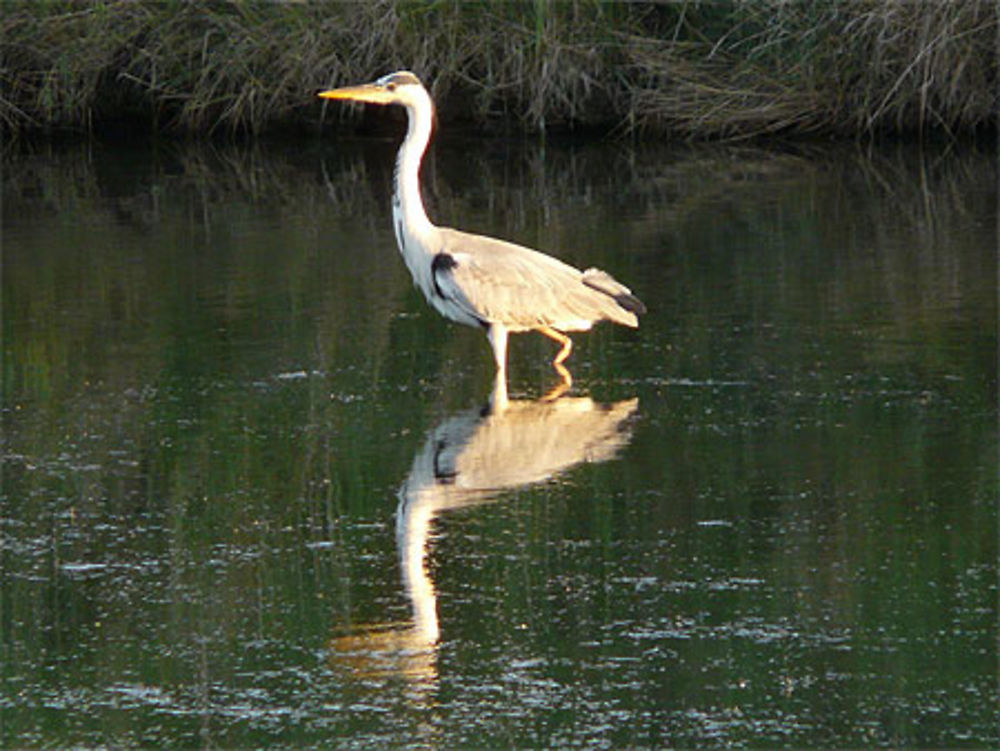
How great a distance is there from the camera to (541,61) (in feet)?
59.1

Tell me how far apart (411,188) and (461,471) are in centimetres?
224

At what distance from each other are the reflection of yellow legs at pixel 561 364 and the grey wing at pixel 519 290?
13 cm

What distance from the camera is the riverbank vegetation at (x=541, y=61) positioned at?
17.4m

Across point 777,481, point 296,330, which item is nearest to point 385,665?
point 777,481

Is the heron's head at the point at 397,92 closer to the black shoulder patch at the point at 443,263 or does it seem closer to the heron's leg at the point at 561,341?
the black shoulder patch at the point at 443,263

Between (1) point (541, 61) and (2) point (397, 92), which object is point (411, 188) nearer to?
(2) point (397, 92)

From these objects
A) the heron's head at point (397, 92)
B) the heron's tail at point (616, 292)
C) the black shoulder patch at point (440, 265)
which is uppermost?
the heron's head at point (397, 92)

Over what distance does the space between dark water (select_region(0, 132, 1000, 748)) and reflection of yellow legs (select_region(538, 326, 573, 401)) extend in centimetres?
8

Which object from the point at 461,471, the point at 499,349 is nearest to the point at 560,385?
the point at 499,349

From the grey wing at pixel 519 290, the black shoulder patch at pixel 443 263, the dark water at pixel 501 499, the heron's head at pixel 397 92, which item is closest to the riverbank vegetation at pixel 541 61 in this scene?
the dark water at pixel 501 499

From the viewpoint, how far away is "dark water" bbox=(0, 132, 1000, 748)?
5758mm

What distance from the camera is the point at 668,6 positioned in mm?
18453

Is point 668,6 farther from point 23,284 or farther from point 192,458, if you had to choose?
point 192,458

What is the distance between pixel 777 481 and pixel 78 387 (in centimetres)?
329
